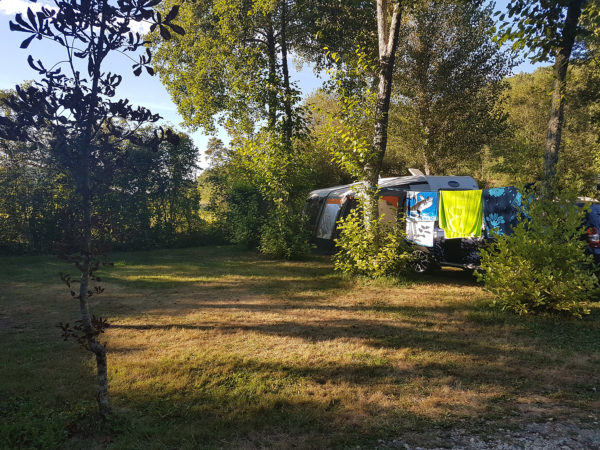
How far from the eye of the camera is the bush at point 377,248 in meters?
7.92

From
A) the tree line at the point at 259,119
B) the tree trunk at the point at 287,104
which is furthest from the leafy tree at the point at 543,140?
the tree trunk at the point at 287,104

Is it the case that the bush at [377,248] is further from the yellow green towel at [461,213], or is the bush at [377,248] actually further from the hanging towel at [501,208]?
the hanging towel at [501,208]

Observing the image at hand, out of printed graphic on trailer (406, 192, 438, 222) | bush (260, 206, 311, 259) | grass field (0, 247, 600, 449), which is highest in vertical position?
printed graphic on trailer (406, 192, 438, 222)

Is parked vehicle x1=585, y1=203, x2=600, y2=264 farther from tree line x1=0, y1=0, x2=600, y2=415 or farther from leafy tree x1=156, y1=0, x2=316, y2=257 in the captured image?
leafy tree x1=156, y1=0, x2=316, y2=257

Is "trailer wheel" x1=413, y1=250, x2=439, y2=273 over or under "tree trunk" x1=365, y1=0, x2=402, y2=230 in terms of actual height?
under

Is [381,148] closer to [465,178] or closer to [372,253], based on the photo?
[372,253]

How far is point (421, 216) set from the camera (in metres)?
8.46

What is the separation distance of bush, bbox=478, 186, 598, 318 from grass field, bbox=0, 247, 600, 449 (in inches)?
10.7

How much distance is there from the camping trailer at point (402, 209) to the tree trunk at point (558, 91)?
2063 millimetres

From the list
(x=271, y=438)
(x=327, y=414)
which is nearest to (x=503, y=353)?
(x=327, y=414)

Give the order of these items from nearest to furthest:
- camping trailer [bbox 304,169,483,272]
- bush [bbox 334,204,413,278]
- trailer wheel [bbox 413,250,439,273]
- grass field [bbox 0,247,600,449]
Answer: grass field [bbox 0,247,600,449] < camping trailer [bbox 304,169,483,272] < bush [bbox 334,204,413,278] < trailer wheel [bbox 413,250,439,273]

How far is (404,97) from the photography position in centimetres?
1747

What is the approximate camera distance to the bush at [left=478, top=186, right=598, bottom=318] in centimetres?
501

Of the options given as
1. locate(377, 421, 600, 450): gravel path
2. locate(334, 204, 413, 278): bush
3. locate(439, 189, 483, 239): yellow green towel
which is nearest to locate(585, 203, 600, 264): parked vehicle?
locate(439, 189, 483, 239): yellow green towel
